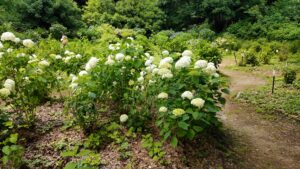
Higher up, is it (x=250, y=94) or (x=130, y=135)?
(x=130, y=135)

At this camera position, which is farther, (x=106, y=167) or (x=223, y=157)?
(x=223, y=157)

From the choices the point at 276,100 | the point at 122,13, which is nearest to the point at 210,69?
the point at 276,100

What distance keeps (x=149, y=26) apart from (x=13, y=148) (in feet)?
55.6

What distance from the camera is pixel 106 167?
333 centimetres

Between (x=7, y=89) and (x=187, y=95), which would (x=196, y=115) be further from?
(x=7, y=89)

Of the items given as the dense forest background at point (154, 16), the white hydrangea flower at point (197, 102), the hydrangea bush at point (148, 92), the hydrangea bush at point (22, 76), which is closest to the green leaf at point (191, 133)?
the hydrangea bush at point (148, 92)

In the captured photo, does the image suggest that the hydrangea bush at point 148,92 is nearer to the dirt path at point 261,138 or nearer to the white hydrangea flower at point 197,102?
the white hydrangea flower at point 197,102

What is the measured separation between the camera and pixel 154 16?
65.8ft

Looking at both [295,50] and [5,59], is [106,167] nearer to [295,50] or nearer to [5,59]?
[5,59]

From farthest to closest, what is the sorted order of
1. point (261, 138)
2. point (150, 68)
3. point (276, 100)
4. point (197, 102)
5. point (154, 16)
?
point (154, 16), point (276, 100), point (261, 138), point (150, 68), point (197, 102)

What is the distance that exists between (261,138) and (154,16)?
16061 millimetres

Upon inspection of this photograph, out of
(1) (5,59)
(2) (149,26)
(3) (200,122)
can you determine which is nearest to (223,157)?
(3) (200,122)

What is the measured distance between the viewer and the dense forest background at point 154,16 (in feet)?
45.3

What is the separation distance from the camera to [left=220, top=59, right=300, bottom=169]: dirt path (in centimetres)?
421
